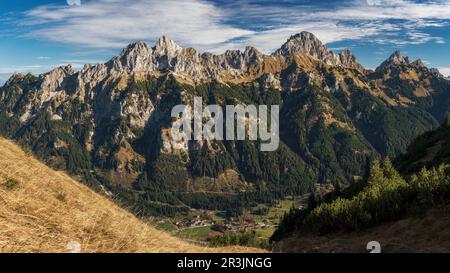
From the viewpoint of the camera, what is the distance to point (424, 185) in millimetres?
21656

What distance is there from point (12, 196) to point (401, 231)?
15461 mm

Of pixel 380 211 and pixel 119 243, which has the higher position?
pixel 119 243
